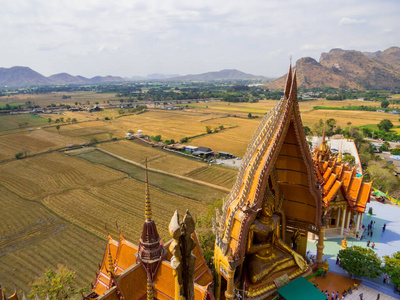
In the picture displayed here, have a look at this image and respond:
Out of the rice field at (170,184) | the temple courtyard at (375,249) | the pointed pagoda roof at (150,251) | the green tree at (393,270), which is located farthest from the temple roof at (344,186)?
the rice field at (170,184)

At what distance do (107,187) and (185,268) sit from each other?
47.5 meters

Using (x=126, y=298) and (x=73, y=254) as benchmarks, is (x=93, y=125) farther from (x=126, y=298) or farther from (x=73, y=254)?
(x=126, y=298)

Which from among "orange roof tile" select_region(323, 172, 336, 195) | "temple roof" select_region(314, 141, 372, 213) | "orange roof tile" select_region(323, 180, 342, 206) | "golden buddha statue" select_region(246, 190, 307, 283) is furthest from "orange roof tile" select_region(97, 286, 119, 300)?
"orange roof tile" select_region(323, 172, 336, 195)

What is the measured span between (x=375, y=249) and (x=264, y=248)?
15.4 metres

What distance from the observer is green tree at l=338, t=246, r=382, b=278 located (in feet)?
63.3

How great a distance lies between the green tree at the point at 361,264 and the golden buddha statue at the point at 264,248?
18.9 feet

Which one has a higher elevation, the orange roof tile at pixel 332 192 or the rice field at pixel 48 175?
the orange roof tile at pixel 332 192

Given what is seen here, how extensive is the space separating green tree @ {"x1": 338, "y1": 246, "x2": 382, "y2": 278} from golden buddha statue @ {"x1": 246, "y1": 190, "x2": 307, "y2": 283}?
5.78m

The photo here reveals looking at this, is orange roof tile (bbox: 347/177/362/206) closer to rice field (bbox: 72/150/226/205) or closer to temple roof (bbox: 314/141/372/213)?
temple roof (bbox: 314/141/372/213)

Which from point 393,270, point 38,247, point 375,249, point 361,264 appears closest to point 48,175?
point 38,247

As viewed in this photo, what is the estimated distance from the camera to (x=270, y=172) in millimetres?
15023

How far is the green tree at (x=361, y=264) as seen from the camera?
63.3 ft

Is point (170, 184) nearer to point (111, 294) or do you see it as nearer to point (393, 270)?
point (393, 270)

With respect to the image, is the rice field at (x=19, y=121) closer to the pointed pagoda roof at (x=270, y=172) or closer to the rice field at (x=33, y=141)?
the rice field at (x=33, y=141)
